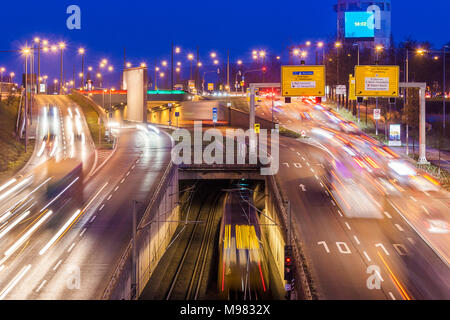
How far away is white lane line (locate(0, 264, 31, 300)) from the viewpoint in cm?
1914

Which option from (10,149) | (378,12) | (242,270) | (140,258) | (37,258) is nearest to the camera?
(37,258)

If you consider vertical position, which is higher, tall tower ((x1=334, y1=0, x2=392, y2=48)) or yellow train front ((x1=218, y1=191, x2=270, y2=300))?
tall tower ((x1=334, y1=0, x2=392, y2=48))

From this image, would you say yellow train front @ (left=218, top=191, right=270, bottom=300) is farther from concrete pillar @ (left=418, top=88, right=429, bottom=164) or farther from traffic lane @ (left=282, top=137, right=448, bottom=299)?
concrete pillar @ (left=418, top=88, right=429, bottom=164)

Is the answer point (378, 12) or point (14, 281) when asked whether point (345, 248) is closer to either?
point (14, 281)

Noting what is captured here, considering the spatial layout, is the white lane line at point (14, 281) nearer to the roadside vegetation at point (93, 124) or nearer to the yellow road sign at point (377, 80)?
the yellow road sign at point (377, 80)

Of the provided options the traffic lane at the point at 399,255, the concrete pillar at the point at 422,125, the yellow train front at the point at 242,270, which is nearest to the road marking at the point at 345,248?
the traffic lane at the point at 399,255

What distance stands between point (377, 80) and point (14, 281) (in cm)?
3048

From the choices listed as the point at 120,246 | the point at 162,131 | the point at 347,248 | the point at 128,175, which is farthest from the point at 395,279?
the point at 162,131

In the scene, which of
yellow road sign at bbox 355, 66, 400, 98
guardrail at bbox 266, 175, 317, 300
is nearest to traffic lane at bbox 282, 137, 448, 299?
guardrail at bbox 266, 175, 317, 300

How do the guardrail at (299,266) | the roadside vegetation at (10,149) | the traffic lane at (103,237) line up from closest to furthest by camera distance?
the guardrail at (299,266) < the traffic lane at (103,237) < the roadside vegetation at (10,149)

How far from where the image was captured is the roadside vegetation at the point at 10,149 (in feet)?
134

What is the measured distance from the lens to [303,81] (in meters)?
39.8

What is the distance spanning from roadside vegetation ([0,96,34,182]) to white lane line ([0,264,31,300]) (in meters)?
18.3

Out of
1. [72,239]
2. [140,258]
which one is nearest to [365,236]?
[140,258]
